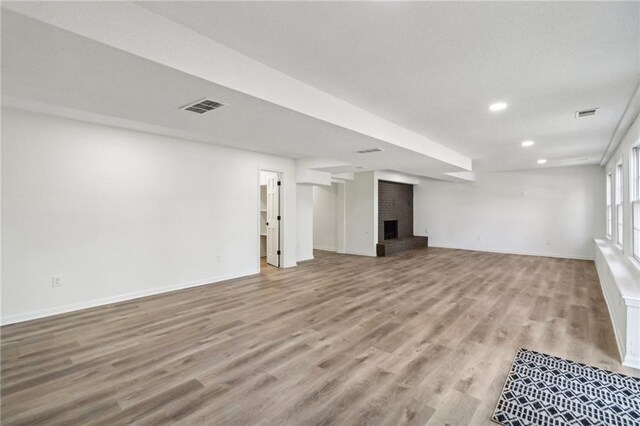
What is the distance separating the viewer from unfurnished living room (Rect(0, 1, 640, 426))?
6.24 feet

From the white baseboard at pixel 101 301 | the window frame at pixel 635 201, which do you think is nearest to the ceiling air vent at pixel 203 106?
the white baseboard at pixel 101 301

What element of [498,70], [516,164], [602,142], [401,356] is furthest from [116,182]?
[516,164]

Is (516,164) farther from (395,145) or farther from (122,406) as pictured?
(122,406)

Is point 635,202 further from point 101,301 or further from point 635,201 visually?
point 101,301

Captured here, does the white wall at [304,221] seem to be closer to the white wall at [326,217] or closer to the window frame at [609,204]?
the white wall at [326,217]

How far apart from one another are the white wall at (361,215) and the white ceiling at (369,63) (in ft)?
16.0

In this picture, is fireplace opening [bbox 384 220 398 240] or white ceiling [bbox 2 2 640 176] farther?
fireplace opening [bbox 384 220 398 240]

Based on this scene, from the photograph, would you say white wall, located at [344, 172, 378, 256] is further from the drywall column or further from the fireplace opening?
the fireplace opening

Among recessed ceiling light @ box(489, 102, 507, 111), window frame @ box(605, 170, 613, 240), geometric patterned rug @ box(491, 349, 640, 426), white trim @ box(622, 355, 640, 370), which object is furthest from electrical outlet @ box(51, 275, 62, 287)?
window frame @ box(605, 170, 613, 240)

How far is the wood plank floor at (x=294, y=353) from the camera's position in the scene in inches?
79.4

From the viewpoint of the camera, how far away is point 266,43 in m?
2.13

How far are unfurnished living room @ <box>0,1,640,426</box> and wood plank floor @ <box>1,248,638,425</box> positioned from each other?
0.08ft

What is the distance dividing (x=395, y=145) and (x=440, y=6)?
2.47 m

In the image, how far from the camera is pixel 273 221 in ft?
23.3
